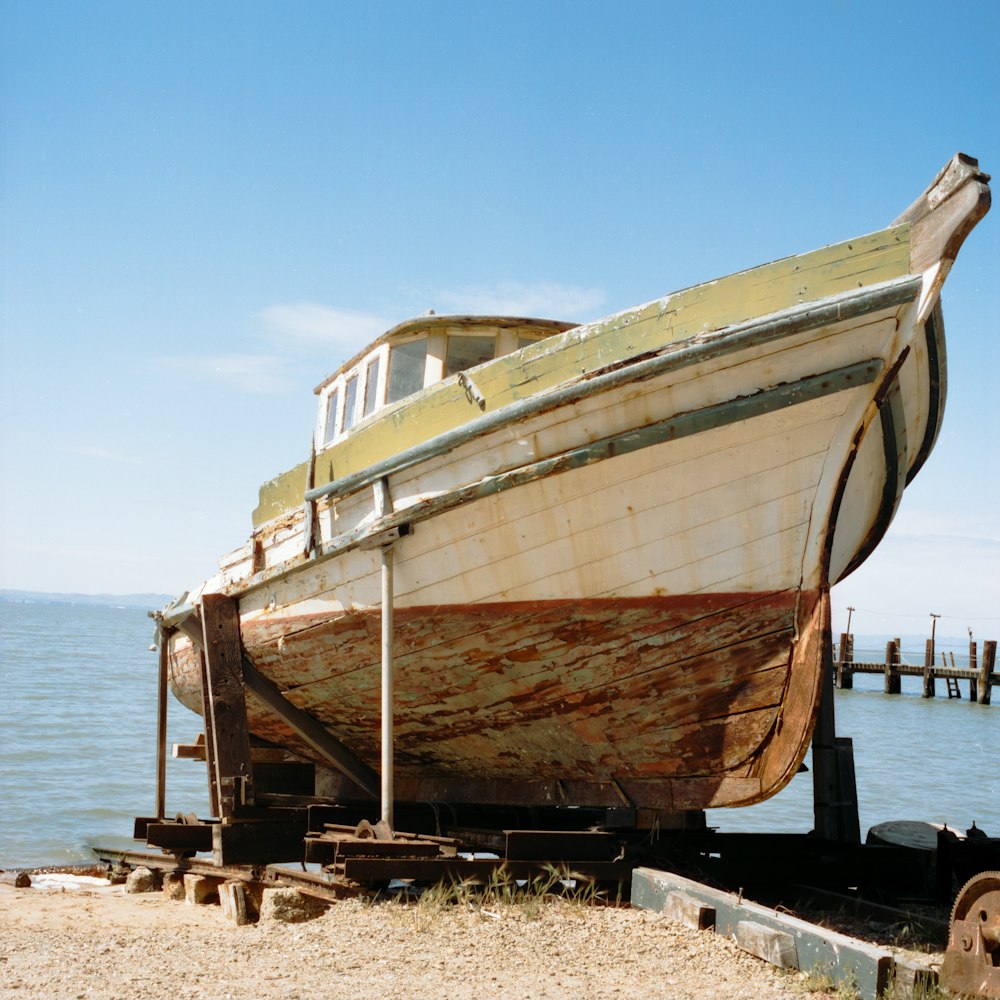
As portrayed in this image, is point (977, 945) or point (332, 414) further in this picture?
point (332, 414)

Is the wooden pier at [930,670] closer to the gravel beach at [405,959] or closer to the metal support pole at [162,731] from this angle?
the metal support pole at [162,731]

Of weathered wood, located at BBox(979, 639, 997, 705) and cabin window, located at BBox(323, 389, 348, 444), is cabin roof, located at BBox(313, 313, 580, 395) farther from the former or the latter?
weathered wood, located at BBox(979, 639, 997, 705)

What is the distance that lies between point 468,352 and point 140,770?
13.0 meters

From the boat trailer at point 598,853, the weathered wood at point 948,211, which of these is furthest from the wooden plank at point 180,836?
the weathered wood at point 948,211

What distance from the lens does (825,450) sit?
19.9ft

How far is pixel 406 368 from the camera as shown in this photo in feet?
25.8

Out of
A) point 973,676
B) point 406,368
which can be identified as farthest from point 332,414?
point 973,676

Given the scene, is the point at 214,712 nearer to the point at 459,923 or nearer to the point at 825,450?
the point at 459,923

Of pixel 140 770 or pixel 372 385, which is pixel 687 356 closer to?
pixel 372 385

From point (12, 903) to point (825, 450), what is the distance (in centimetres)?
612

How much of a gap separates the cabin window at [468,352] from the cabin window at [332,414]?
4.39ft

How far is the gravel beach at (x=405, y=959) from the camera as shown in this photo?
4.83 m

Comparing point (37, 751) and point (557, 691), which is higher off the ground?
point (557, 691)

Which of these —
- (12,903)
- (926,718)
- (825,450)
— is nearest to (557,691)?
(825,450)
